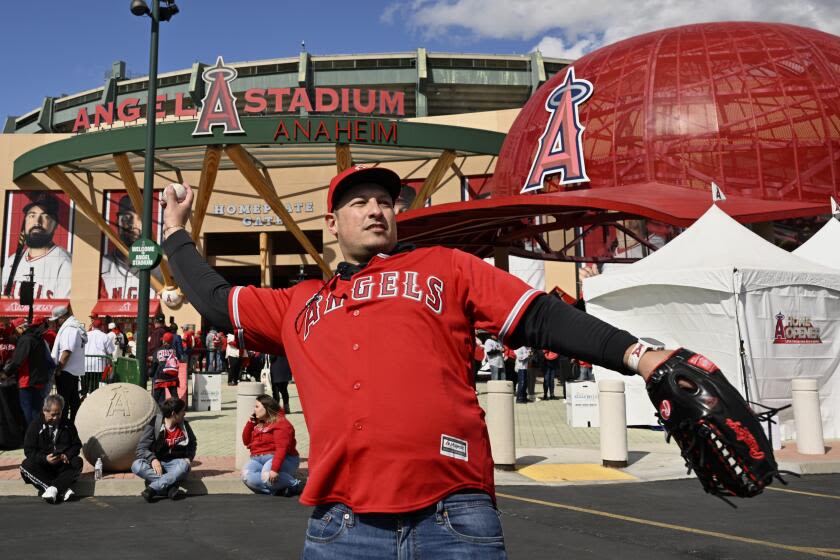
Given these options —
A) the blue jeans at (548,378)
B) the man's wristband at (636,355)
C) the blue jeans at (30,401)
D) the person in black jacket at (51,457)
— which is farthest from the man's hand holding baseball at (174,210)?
the blue jeans at (548,378)

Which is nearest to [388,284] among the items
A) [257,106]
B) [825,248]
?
[825,248]

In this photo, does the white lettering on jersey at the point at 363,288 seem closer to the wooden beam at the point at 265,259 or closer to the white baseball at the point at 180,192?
the white baseball at the point at 180,192

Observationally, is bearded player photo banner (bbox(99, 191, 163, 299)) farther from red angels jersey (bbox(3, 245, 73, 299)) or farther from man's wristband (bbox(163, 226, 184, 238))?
Answer: man's wristband (bbox(163, 226, 184, 238))

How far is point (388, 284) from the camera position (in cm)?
221

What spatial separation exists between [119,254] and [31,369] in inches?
1271

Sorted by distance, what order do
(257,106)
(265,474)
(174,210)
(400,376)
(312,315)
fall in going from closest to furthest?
(400,376)
(312,315)
(174,210)
(265,474)
(257,106)

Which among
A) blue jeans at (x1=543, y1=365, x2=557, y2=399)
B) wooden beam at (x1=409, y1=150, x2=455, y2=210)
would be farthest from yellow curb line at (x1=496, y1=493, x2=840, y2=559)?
wooden beam at (x1=409, y1=150, x2=455, y2=210)

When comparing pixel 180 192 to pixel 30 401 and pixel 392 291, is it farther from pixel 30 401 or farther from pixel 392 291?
pixel 30 401

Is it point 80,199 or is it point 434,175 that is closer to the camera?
point 434,175

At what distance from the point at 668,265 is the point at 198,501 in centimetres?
863

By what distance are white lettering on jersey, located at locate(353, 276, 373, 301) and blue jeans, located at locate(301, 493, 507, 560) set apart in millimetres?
613

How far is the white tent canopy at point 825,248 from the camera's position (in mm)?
14852

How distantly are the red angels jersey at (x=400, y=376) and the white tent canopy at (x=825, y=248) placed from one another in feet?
48.3

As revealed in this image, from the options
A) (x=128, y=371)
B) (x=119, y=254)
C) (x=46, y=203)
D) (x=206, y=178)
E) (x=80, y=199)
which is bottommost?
(x=128, y=371)
